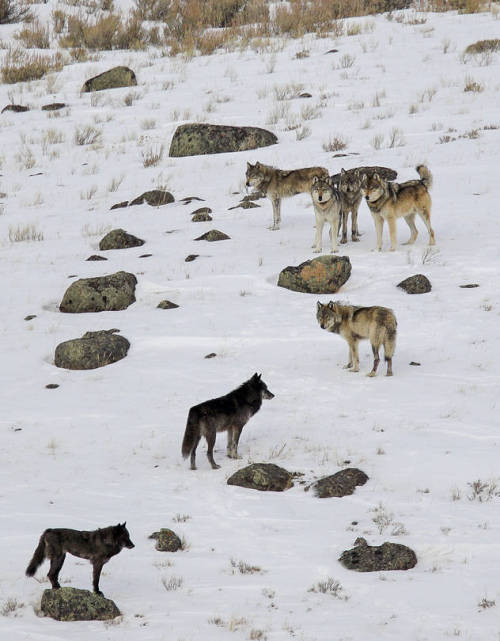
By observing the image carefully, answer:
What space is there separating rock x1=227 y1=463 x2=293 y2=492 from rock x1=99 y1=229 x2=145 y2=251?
360 inches

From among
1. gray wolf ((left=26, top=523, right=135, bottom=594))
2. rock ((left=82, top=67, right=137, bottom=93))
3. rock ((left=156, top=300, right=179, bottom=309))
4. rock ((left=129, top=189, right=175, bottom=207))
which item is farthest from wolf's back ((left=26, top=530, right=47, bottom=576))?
rock ((left=82, top=67, right=137, bottom=93))

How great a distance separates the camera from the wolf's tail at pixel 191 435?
7797 mm

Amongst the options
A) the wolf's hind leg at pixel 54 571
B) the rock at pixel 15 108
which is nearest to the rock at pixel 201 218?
the wolf's hind leg at pixel 54 571

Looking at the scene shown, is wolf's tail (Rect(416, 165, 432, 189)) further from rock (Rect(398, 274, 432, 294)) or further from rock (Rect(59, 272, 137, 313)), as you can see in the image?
rock (Rect(59, 272, 137, 313))

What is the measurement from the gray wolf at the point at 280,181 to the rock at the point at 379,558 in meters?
11.1

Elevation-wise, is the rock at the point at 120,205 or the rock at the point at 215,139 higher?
the rock at the point at 215,139

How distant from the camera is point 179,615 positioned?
202 inches

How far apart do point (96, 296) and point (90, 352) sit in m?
2.27

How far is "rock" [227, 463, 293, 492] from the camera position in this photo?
7.34 metres

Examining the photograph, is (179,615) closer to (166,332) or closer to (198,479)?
(198,479)

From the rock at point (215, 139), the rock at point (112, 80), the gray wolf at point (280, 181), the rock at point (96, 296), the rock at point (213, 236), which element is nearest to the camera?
the rock at point (96, 296)

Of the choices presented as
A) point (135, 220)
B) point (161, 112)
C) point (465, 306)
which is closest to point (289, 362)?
→ point (465, 306)

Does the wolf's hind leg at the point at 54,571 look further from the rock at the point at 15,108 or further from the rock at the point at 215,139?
the rock at the point at 15,108

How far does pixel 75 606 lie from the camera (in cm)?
510
